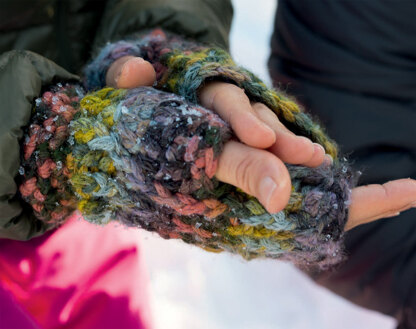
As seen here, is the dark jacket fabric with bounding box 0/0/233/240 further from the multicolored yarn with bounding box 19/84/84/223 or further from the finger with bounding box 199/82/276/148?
the finger with bounding box 199/82/276/148

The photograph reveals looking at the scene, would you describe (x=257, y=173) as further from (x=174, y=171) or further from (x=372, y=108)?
(x=372, y=108)

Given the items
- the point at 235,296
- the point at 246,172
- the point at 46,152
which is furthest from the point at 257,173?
the point at 235,296

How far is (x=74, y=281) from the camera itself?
650 millimetres

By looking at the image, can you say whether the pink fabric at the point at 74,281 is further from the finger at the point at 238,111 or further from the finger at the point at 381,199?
the finger at the point at 381,199

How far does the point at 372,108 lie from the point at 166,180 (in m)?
0.64

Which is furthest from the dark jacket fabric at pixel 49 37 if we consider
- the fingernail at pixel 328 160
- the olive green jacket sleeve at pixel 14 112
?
the fingernail at pixel 328 160

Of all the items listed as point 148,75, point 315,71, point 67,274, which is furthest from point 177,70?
point 315,71

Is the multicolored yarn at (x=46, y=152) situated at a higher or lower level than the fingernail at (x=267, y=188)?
lower

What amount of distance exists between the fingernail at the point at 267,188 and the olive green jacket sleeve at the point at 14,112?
294 millimetres

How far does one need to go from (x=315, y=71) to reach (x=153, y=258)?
0.58 m

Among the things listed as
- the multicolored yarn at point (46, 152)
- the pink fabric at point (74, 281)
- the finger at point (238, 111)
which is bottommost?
the pink fabric at point (74, 281)

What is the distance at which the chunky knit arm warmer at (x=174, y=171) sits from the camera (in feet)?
1.38

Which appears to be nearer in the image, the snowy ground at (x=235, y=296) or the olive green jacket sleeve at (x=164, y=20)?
the olive green jacket sleeve at (x=164, y=20)

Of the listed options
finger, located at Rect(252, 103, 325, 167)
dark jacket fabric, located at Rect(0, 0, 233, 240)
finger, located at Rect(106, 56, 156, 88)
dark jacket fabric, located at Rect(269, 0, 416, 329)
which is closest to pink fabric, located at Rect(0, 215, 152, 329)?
dark jacket fabric, located at Rect(0, 0, 233, 240)
